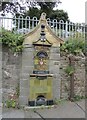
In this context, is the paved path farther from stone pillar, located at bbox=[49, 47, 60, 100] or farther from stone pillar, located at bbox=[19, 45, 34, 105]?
stone pillar, located at bbox=[19, 45, 34, 105]

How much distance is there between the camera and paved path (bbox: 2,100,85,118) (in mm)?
5422

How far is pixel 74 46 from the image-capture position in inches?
280

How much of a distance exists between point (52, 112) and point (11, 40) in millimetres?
2009

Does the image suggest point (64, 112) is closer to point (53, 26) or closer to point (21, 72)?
point (21, 72)

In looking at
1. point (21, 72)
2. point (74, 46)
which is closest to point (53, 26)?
point (74, 46)

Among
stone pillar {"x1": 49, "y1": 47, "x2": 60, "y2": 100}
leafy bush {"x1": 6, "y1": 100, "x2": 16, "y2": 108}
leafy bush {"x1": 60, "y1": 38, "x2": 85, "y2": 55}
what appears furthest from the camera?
leafy bush {"x1": 60, "y1": 38, "x2": 85, "y2": 55}

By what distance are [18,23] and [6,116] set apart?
261 cm

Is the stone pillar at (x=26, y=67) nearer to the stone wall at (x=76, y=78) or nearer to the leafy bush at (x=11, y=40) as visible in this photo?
the leafy bush at (x=11, y=40)

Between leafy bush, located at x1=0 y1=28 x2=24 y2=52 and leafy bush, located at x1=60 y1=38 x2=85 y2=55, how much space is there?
1.17 meters

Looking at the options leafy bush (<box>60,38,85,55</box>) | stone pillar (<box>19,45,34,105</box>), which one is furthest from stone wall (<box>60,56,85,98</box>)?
stone pillar (<box>19,45,34,105</box>)

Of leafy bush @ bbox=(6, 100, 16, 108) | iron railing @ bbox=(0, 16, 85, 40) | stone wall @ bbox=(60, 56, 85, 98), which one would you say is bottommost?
leafy bush @ bbox=(6, 100, 16, 108)

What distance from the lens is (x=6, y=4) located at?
46.2 feet

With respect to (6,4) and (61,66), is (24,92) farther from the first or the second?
(6,4)

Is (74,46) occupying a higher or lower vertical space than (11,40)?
lower
